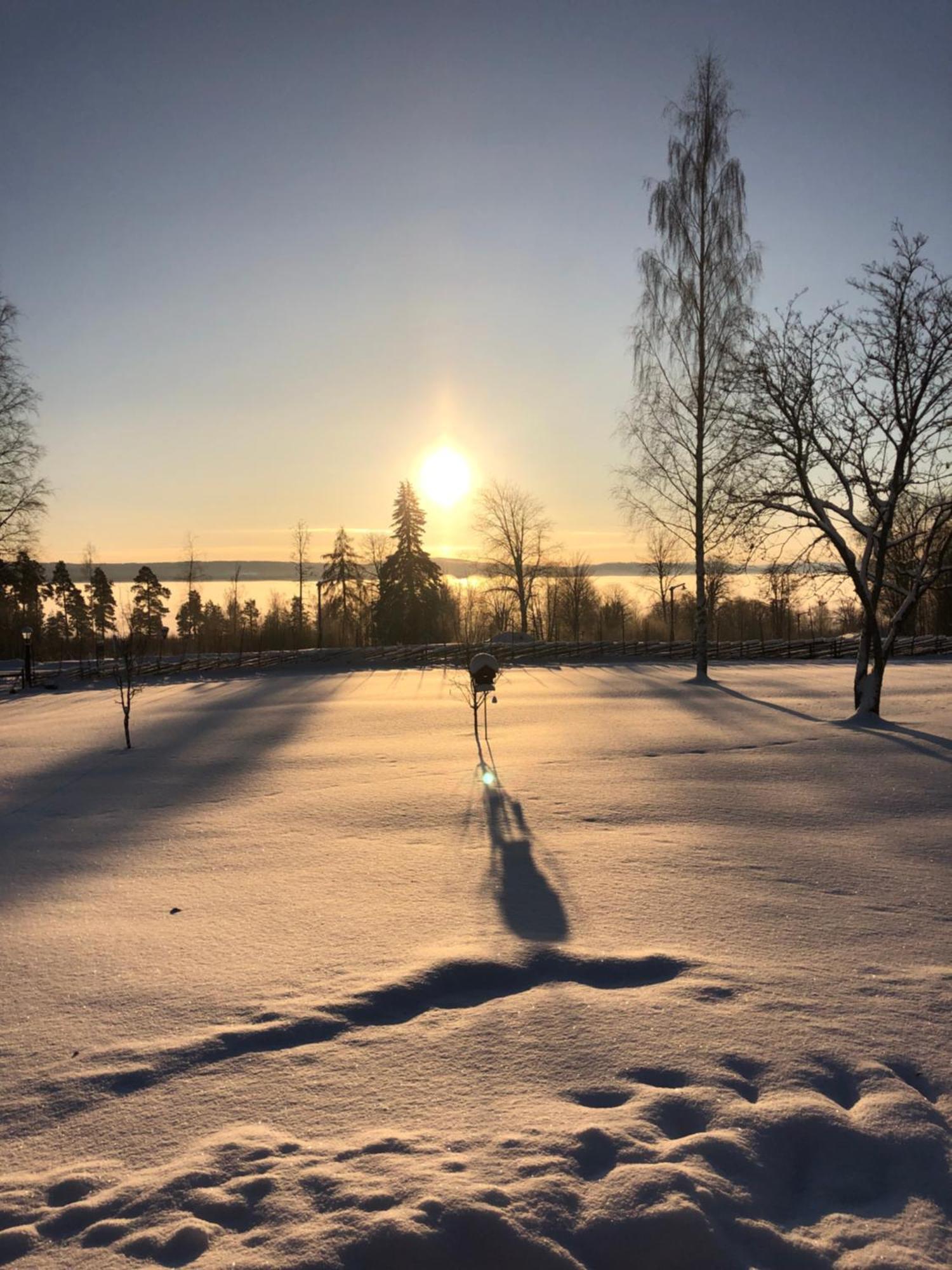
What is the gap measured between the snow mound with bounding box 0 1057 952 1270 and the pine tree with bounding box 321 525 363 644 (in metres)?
49.7

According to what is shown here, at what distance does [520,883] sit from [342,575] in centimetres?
4861

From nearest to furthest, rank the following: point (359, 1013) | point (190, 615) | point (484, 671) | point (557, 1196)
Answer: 1. point (557, 1196)
2. point (359, 1013)
3. point (484, 671)
4. point (190, 615)

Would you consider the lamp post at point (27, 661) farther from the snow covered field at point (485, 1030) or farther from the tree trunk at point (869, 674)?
the tree trunk at point (869, 674)

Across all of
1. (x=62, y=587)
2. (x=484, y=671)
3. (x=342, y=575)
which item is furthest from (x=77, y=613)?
(x=484, y=671)

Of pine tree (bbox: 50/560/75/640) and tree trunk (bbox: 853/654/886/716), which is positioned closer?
tree trunk (bbox: 853/654/886/716)

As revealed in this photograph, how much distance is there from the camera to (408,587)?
144ft

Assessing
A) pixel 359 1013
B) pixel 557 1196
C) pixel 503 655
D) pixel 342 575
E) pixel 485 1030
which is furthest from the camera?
pixel 342 575

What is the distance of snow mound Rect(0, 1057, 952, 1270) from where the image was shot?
7.44 ft

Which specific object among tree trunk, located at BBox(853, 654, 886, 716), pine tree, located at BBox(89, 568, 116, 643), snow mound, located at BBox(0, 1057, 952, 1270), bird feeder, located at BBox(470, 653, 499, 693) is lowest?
snow mound, located at BBox(0, 1057, 952, 1270)

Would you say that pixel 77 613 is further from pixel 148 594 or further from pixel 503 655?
pixel 503 655

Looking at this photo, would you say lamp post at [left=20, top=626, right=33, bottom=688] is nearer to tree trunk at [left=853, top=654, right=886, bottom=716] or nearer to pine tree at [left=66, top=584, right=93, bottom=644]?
tree trunk at [left=853, top=654, right=886, bottom=716]

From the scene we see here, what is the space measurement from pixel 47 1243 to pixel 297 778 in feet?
23.5

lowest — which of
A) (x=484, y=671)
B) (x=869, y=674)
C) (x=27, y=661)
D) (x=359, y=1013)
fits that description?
(x=359, y=1013)

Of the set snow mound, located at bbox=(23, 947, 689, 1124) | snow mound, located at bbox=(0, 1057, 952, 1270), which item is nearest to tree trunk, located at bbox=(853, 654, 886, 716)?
snow mound, located at bbox=(23, 947, 689, 1124)
